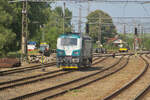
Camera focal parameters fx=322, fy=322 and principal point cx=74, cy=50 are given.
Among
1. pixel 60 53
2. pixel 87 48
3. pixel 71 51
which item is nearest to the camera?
pixel 71 51

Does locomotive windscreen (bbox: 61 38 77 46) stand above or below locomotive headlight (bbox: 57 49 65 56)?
above

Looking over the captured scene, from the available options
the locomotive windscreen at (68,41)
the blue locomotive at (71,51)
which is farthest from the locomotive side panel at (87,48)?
the locomotive windscreen at (68,41)

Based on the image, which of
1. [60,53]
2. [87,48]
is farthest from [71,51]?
[87,48]

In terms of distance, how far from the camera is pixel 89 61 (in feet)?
97.2

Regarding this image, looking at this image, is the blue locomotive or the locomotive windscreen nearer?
the blue locomotive

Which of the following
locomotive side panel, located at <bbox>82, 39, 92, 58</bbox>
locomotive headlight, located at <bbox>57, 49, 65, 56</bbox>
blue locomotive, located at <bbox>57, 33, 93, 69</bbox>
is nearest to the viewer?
blue locomotive, located at <bbox>57, 33, 93, 69</bbox>

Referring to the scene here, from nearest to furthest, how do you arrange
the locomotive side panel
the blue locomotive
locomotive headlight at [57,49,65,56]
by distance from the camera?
the blue locomotive, locomotive headlight at [57,49,65,56], the locomotive side panel

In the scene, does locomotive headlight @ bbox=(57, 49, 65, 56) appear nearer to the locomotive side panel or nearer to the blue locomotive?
the blue locomotive

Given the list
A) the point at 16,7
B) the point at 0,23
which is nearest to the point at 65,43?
the point at 0,23

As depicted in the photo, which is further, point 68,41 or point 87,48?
point 87,48

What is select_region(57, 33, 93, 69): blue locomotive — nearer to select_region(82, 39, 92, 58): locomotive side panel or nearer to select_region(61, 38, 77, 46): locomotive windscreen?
select_region(61, 38, 77, 46): locomotive windscreen

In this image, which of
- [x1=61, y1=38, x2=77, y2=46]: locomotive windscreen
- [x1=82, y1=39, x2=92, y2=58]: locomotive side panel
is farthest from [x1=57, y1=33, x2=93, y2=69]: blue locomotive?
[x1=82, y1=39, x2=92, y2=58]: locomotive side panel

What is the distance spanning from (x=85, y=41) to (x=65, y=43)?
1923 mm

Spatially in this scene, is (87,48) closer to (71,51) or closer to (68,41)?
(68,41)
